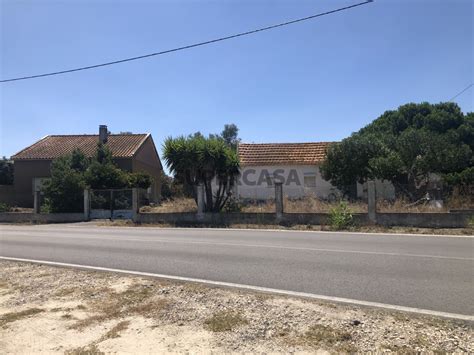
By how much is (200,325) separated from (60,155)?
121 feet

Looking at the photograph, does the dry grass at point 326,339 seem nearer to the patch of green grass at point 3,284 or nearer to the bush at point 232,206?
the patch of green grass at point 3,284

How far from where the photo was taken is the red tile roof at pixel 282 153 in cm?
3228

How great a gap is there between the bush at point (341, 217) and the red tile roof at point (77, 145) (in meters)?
23.6

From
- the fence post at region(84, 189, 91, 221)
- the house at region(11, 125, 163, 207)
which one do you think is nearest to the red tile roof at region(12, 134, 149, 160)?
the house at region(11, 125, 163, 207)

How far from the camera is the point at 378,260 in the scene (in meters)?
9.84

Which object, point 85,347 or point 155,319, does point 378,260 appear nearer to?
point 155,319

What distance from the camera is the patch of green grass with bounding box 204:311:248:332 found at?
18.0 ft

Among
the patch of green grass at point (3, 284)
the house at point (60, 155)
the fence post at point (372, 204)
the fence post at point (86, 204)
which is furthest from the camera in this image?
the house at point (60, 155)

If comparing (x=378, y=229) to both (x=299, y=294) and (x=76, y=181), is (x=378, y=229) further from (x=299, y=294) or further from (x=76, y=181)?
(x=76, y=181)

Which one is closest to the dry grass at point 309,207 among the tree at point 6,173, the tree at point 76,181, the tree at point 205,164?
the tree at point 205,164

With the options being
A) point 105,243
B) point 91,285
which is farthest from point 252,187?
point 91,285

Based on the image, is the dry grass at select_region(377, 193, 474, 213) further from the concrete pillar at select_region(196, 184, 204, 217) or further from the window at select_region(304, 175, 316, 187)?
the window at select_region(304, 175, 316, 187)

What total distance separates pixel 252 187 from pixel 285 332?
27.3 metres

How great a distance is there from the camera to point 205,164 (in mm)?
23156
